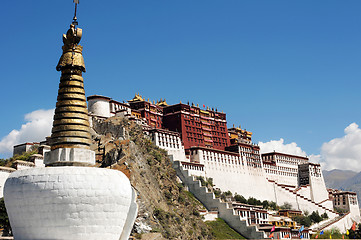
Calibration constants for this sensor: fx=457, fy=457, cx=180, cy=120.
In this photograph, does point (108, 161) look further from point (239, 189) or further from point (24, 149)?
point (239, 189)

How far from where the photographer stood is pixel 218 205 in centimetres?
6688

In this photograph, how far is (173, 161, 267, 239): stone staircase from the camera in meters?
63.5

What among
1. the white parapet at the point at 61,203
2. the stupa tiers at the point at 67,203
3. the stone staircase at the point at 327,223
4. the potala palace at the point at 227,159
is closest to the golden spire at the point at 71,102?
the stupa tiers at the point at 67,203

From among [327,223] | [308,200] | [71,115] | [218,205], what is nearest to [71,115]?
[71,115]

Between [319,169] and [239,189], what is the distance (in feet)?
102

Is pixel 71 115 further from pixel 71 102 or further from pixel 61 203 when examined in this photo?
pixel 61 203

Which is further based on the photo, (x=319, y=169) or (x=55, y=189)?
(x=319, y=169)

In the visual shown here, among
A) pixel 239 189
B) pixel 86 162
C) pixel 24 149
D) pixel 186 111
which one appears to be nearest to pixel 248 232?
pixel 239 189

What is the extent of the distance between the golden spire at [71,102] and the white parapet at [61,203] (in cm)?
397

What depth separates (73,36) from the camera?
26938 mm

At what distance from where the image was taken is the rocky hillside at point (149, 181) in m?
48.5

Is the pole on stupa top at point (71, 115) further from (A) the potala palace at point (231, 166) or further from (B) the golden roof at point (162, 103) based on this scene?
(B) the golden roof at point (162, 103)

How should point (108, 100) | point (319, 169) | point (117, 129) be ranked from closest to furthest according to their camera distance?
point (117, 129) → point (108, 100) → point (319, 169)

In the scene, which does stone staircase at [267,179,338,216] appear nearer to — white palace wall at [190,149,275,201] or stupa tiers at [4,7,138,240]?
white palace wall at [190,149,275,201]
